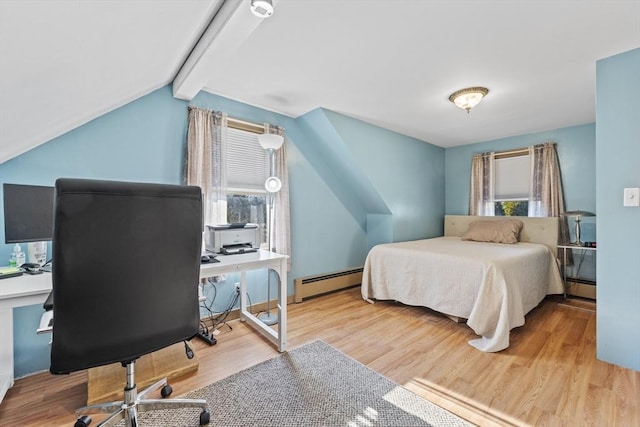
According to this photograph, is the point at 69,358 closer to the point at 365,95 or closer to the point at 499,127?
the point at 365,95

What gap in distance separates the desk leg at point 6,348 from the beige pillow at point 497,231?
4647mm

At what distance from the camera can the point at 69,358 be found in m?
1.02

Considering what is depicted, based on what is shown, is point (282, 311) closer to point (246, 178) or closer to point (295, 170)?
point (246, 178)

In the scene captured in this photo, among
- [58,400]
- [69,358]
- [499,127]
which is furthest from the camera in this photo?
[499,127]

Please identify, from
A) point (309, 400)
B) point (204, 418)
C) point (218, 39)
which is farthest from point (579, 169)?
point (204, 418)

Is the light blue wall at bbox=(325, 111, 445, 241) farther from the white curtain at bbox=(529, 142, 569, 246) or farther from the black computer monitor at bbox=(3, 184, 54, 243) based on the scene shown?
the black computer monitor at bbox=(3, 184, 54, 243)

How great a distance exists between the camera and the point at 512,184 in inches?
165

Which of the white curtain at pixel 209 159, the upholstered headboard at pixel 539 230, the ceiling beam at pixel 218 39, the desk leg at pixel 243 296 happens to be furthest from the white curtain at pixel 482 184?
the ceiling beam at pixel 218 39

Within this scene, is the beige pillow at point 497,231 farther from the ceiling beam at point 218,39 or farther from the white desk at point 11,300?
the white desk at point 11,300

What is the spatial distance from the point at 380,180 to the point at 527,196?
220cm

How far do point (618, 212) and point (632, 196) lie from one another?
132mm

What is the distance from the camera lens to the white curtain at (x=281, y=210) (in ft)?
10.3

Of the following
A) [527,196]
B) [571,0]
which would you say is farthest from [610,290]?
[527,196]

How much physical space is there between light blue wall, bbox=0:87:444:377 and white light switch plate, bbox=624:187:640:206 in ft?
7.46
